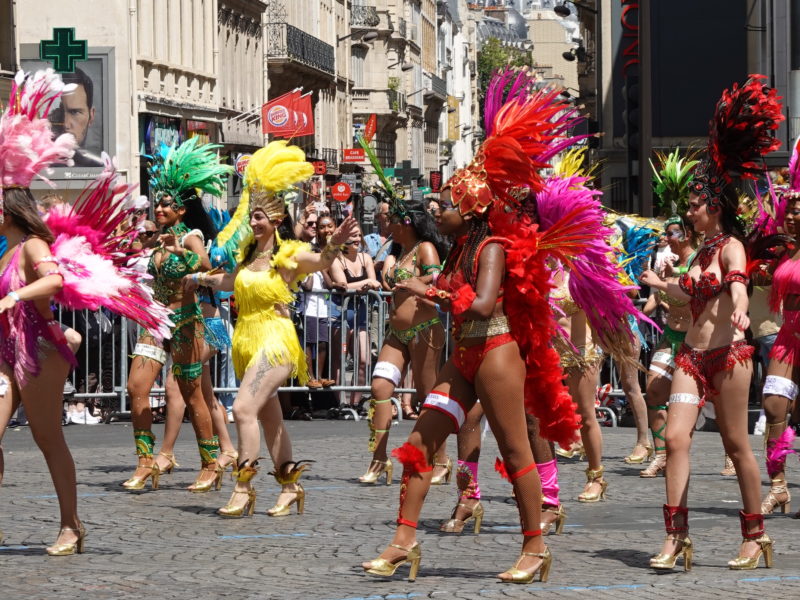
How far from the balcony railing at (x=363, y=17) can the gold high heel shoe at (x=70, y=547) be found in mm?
78726

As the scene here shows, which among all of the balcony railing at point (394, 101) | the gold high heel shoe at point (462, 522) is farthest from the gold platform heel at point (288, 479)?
the balcony railing at point (394, 101)

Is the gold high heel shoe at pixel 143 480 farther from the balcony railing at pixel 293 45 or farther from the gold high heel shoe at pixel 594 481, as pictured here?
A: the balcony railing at pixel 293 45

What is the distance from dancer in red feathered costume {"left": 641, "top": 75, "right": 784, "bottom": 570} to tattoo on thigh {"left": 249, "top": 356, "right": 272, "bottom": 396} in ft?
8.43

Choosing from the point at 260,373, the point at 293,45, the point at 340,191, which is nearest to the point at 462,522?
the point at 260,373

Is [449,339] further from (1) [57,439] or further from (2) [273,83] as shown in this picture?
(2) [273,83]

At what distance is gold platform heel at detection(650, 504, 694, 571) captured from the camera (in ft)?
26.1

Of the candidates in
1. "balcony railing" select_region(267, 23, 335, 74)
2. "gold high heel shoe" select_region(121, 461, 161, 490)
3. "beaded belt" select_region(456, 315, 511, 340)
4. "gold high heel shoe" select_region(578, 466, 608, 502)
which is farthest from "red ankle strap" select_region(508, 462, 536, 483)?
"balcony railing" select_region(267, 23, 335, 74)

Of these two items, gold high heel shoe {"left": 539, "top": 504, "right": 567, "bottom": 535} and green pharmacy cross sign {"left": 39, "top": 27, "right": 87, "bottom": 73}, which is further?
green pharmacy cross sign {"left": 39, "top": 27, "right": 87, "bottom": 73}

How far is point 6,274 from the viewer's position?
834 centimetres

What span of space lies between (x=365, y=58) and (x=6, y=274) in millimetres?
81192

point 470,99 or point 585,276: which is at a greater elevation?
point 470,99

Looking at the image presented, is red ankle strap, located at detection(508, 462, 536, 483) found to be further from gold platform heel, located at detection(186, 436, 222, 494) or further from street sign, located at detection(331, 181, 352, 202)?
street sign, located at detection(331, 181, 352, 202)

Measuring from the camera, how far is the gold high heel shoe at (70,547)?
336 inches

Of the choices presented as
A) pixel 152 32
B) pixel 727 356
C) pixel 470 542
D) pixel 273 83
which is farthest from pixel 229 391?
pixel 273 83
